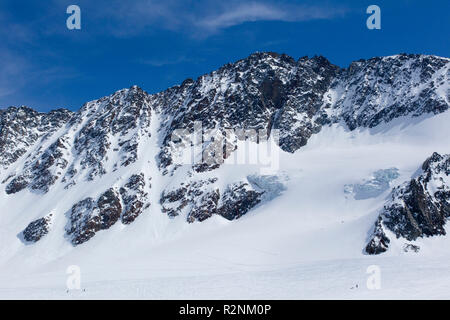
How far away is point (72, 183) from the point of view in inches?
4158

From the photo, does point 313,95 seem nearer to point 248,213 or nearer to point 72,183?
point 248,213

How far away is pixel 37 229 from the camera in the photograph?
295 feet

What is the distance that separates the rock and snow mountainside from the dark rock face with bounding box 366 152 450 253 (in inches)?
9.2

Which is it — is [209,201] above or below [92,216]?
above

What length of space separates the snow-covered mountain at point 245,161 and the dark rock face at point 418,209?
21 cm

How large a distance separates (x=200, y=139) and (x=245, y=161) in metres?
19.1

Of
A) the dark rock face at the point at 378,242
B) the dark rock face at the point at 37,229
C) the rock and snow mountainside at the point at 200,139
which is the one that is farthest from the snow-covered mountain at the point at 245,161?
the rock and snow mountainside at the point at 200,139

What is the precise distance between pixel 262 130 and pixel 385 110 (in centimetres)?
3438

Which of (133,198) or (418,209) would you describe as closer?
(418,209)

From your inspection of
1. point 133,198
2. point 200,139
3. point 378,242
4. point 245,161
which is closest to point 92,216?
point 133,198

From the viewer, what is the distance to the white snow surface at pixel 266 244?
39844 millimetres

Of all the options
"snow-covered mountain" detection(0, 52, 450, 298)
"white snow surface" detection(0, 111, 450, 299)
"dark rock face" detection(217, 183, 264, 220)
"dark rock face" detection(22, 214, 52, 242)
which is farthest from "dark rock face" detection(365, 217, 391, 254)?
"dark rock face" detection(22, 214, 52, 242)

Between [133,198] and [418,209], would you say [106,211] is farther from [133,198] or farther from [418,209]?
[418,209]
